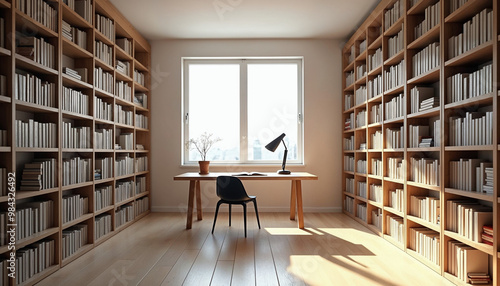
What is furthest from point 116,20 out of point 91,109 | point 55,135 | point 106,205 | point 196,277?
point 196,277

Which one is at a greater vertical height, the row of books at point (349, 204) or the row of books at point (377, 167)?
the row of books at point (377, 167)

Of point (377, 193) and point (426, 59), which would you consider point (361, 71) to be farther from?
point (426, 59)

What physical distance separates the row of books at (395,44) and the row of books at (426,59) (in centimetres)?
34

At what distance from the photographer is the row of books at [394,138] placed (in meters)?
4.20

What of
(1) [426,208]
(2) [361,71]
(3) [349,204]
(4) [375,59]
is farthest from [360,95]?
(1) [426,208]

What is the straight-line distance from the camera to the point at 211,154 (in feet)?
21.8

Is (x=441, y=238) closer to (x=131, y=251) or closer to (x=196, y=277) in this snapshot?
(x=196, y=277)

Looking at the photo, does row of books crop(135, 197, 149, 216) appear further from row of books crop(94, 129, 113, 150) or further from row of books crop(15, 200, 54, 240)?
row of books crop(15, 200, 54, 240)

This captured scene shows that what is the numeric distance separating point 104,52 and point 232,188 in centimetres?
237

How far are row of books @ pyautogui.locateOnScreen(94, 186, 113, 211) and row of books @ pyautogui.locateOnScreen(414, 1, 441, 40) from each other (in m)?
4.02

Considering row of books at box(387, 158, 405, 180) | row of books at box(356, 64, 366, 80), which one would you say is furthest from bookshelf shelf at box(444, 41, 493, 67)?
row of books at box(356, 64, 366, 80)

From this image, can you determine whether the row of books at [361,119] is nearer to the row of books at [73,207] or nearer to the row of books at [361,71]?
the row of books at [361,71]

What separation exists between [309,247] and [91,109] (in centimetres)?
296

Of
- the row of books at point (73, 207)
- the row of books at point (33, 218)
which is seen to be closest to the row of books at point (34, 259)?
the row of books at point (33, 218)
